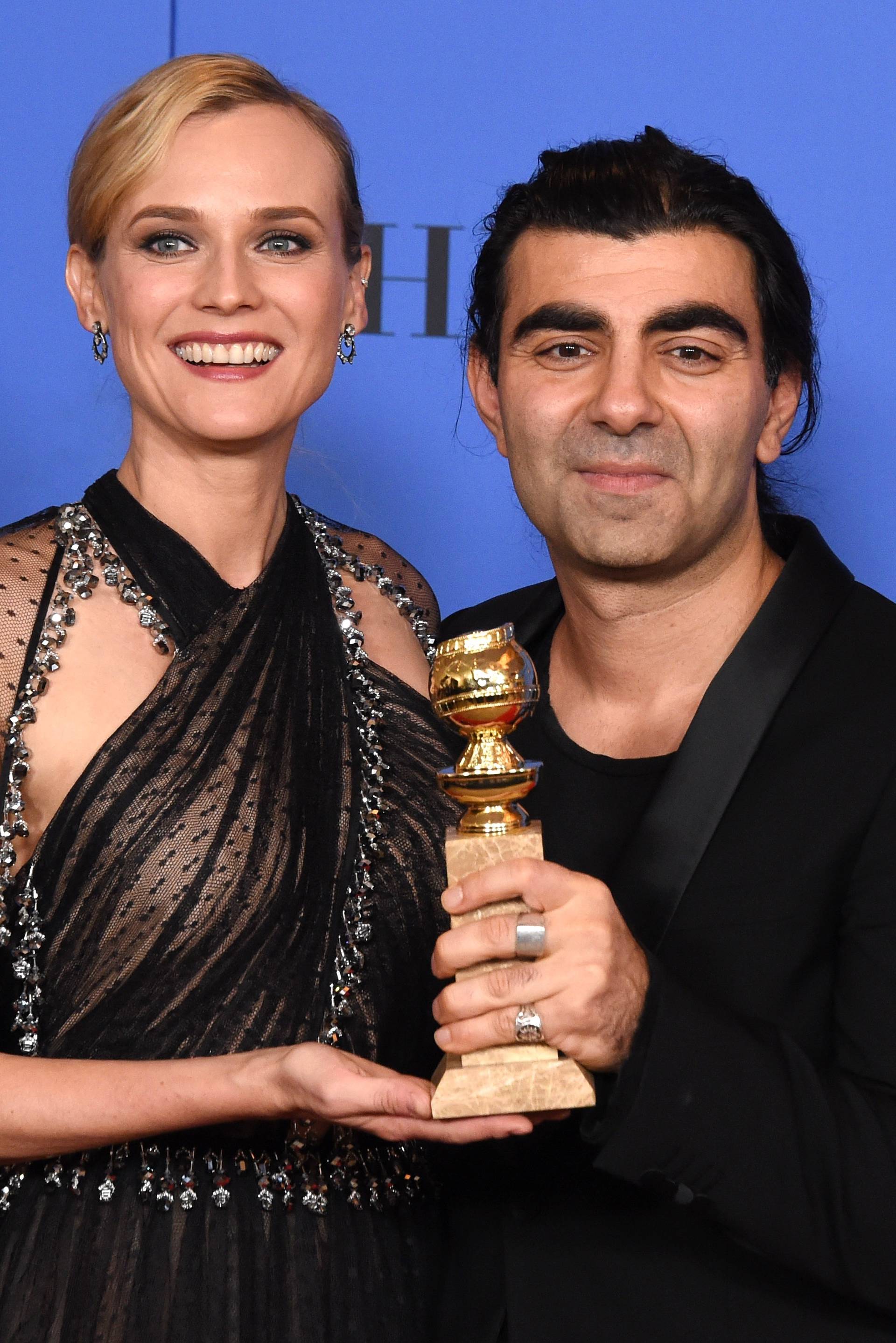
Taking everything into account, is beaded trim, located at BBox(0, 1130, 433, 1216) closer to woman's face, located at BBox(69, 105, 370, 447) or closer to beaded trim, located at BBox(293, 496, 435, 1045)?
beaded trim, located at BBox(293, 496, 435, 1045)

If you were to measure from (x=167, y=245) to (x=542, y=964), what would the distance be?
3.14 feet

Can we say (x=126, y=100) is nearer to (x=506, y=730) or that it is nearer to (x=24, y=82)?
(x=506, y=730)

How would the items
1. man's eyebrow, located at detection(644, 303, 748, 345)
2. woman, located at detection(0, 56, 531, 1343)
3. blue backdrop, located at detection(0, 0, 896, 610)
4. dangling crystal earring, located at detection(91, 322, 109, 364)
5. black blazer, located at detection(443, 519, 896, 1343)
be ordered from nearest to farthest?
black blazer, located at detection(443, 519, 896, 1343) < woman, located at detection(0, 56, 531, 1343) < man's eyebrow, located at detection(644, 303, 748, 345) < dangling crystal earring, located at detection(91, 322, 109, 364) < blue backdrop, located at detection(0, 0, 896, 610)

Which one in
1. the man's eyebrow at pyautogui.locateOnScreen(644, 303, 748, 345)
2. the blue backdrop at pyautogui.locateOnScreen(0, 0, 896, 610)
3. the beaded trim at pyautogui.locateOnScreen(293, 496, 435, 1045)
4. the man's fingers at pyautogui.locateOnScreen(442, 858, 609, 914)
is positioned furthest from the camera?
the blue backdrop at pyautogui.locateOnScreen(0, 0, 896, 610)

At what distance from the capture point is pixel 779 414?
198 centimetres

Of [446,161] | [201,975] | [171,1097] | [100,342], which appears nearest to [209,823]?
[201,975]

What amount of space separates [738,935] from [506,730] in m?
0.40

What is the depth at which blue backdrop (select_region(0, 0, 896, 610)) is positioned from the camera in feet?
9.08

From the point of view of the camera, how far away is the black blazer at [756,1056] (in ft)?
4.64

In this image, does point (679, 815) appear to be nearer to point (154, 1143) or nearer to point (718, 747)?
point (718, 747)

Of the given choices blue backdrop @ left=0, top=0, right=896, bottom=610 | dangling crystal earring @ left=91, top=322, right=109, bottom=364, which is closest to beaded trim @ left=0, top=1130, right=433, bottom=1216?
dangling crystal earring @ left=91, top=322, right=109, bottom=364

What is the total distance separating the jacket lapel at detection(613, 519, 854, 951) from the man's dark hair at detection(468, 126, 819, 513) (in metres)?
0.33

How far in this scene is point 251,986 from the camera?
164cm

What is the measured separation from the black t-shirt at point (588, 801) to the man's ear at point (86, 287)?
696mm
